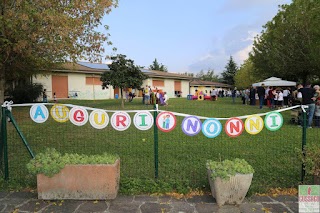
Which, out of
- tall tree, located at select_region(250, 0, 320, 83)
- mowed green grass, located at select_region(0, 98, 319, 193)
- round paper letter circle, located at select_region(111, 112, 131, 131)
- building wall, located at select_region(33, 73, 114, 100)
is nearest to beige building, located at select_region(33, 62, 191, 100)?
building wall, located at select_region(33, 73, 114, 100)

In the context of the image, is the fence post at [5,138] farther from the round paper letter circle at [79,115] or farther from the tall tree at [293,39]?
the tall tree at [293,39]

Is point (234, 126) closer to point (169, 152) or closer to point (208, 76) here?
point (169, 152)

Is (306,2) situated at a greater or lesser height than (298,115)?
greater

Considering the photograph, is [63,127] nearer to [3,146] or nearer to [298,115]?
[3,146]

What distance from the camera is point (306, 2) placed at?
23.3m

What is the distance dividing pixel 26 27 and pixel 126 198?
12.1ft

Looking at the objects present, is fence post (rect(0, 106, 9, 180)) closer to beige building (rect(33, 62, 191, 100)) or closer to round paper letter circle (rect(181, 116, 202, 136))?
round paper letter circle (rect(181, 116, 202, 136))

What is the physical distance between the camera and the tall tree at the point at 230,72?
67.5 m

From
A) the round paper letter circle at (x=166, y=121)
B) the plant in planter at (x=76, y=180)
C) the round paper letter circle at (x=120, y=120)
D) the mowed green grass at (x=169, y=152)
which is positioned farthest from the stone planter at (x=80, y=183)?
the round paper letter circle at (x=166, y=121)

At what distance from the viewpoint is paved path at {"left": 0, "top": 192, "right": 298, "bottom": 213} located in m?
3.84

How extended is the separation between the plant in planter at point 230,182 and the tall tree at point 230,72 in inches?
2591

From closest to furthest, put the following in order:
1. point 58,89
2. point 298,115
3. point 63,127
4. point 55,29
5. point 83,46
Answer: point 55,29 → point 83,46 → point 63,127 → point 298,115 → point 58,89

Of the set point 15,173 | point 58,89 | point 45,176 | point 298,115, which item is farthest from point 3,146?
point 58,89

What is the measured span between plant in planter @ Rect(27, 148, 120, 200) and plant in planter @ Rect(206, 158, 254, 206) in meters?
1.50
